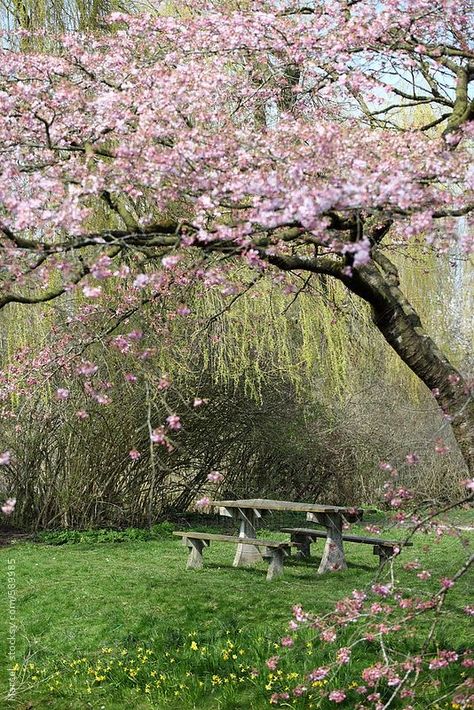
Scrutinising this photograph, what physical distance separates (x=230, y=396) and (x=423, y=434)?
14.5 feet

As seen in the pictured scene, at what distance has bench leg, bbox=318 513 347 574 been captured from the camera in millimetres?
8188

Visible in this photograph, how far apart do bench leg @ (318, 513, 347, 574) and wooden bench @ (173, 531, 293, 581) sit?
37 cm

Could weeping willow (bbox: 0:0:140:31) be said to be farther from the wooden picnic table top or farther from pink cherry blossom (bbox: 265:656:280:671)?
pink cherry blossom (bbox: 265:656:280:671)

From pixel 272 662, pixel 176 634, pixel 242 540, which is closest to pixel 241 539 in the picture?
pixel 242 540

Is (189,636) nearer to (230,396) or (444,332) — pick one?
(230,396)

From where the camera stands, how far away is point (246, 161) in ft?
14.4

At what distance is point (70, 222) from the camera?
13.4 feet

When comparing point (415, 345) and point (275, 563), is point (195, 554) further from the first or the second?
point (415, 345)

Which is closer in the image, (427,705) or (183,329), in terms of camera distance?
(427,705)

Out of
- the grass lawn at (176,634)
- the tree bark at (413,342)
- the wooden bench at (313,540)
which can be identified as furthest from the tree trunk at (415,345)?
the wooden bench at (313,540)

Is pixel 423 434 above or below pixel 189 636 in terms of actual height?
above

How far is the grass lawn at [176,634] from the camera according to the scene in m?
5.46

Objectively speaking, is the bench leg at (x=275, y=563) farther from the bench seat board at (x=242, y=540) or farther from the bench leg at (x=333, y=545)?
the bench leg at (x=333, y=545)

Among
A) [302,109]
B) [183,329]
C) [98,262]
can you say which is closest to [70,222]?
[98,262]
